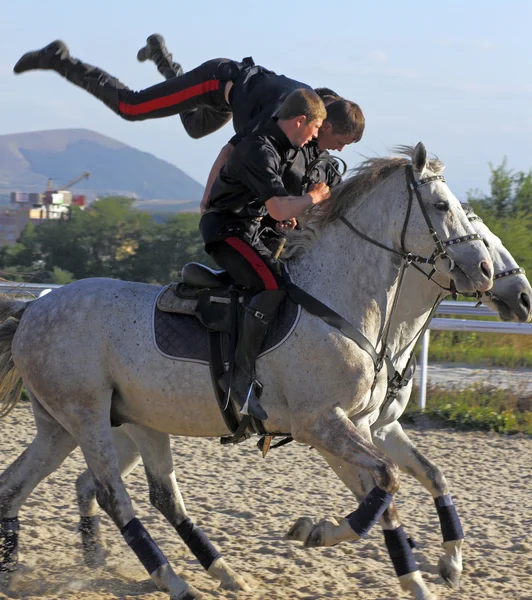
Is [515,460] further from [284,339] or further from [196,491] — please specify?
[284,339]

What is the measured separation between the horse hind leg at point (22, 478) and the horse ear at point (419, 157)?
2.23 metres

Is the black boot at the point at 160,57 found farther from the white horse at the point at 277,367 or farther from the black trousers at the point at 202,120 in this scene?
the white horse at the point at 277,367

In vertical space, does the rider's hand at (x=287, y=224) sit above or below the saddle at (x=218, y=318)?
above

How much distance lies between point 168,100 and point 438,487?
2532 millimetres

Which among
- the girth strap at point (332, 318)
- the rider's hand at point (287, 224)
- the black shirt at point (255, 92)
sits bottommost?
the girth strap at point (332, 318)

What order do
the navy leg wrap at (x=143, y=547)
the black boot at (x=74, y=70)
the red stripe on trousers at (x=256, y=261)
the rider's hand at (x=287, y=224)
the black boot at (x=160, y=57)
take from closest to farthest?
the red stripe on trousers at (x=256, y=261) → the navy leg wrap at (x=143, y=547) → the rider's hand at (x=287, y=224) → the black boot at (x=74, y=70) → the black boot at (x=160, y=57)

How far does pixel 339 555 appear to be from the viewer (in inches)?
209

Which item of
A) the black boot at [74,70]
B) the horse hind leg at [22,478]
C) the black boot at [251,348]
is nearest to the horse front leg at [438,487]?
the black boot at [251,348]

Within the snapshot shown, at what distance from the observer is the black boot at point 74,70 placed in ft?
17.6

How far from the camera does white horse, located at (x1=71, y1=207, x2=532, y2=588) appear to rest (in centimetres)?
478

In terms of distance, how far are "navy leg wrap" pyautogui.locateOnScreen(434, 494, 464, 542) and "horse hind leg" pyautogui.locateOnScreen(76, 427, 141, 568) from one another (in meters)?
1.70

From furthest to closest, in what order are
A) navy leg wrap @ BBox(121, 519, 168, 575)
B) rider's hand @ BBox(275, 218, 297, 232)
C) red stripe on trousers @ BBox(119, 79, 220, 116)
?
1. red stripe on trousers @ BBox(119, 79, 220, 116)
2. rider's hand @ BBox(275, 218, 297, 232)
3. navy leg wrap @ BBox(121, 519, 168, 575)

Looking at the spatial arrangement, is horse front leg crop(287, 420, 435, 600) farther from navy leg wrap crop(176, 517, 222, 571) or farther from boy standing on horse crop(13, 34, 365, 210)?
boy standing on horse crop(13, 34, 365, 210)

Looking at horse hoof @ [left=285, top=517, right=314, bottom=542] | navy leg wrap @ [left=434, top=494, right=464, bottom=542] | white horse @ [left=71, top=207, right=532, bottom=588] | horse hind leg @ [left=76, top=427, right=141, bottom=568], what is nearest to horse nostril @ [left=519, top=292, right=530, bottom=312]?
white horse @ [left=71, top=207, right=532, bottom=588]
